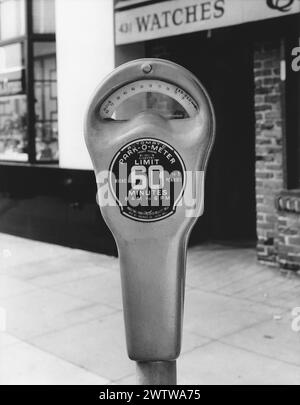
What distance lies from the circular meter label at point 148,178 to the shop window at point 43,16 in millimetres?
6359

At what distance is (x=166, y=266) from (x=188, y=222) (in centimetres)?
17

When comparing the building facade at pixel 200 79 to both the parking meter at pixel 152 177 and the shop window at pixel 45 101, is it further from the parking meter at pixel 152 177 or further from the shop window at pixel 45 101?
the parking meter at pixel 152 177

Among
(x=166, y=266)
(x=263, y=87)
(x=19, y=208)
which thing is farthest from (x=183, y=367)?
(x=19, y=208)

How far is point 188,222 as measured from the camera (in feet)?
7.47

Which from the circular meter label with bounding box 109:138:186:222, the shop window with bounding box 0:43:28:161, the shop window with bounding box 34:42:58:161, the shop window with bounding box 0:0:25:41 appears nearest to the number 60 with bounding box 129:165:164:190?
the circular meter label with bounding box 109:138:186:222

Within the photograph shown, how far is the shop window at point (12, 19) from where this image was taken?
28.0 ft

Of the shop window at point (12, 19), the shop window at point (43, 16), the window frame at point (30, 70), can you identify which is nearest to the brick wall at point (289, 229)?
the window frame at point (30, 70)

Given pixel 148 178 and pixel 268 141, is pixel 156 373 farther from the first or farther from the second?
pixel 268 141

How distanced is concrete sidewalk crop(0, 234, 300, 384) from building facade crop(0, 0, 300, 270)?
0.52m

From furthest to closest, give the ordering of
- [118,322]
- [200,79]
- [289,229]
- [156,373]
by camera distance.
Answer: [200,79]
[289,229]
[118,322]
[156,373]

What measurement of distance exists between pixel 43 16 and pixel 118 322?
4.77 metres

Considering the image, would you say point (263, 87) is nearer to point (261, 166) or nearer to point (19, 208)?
point (261, 166)

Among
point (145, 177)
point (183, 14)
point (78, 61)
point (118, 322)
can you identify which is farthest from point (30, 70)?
point (145, 177)

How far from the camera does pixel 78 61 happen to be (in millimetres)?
7574
